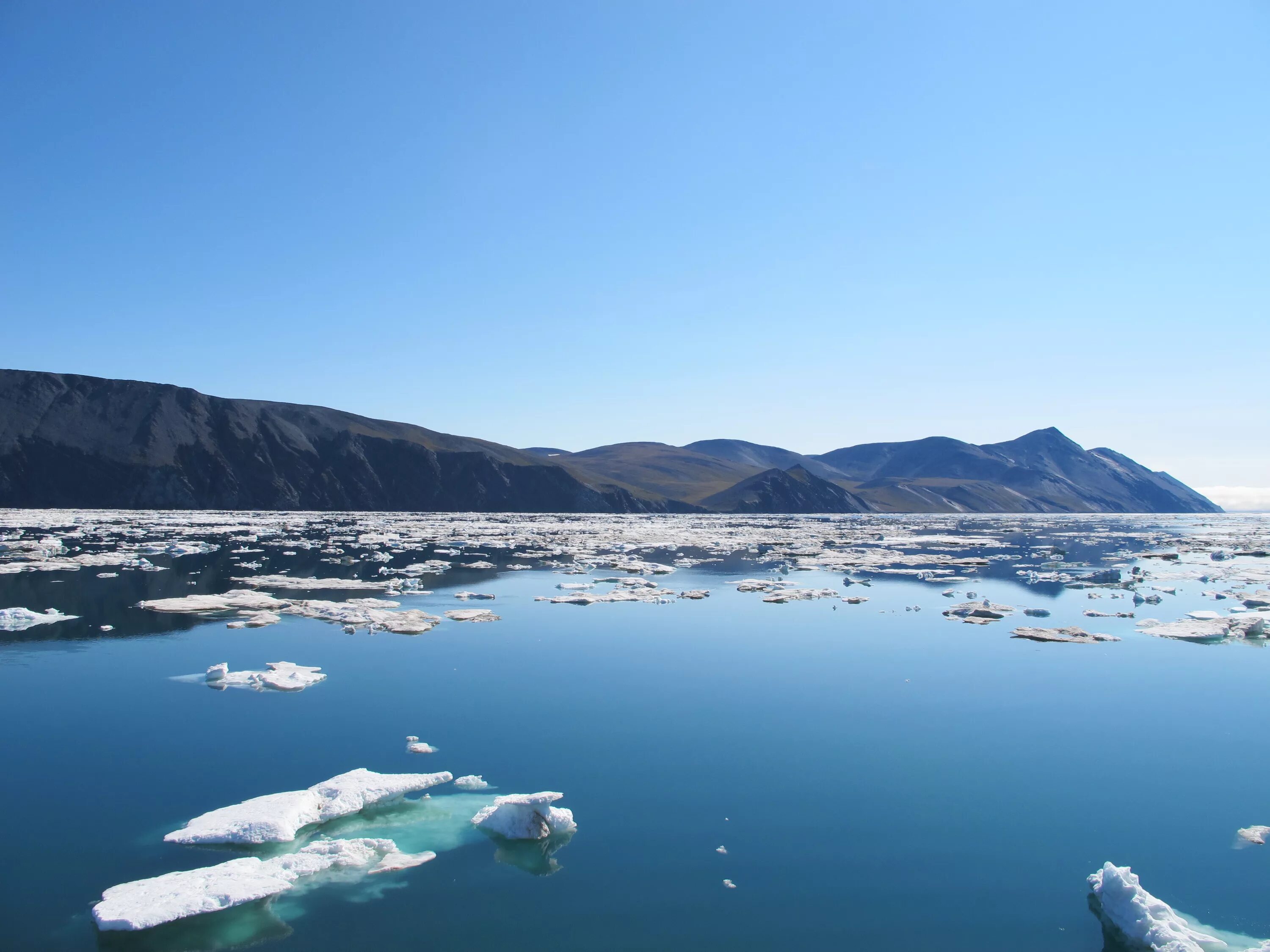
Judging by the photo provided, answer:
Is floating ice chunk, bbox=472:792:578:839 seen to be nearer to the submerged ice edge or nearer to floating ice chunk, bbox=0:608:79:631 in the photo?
the submerged ice edge

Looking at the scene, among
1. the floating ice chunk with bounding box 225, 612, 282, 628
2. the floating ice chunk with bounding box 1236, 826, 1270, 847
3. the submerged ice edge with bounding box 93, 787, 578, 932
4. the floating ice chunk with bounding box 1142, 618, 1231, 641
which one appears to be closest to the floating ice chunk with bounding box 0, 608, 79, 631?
the floating ice chunk with bounding box 225, 612, 282, 628

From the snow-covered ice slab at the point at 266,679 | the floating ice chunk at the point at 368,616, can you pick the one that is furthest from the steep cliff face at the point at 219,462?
the snow-covered ice slab at the point at 266,679

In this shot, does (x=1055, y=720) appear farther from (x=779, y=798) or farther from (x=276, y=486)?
(x=276, y=486)

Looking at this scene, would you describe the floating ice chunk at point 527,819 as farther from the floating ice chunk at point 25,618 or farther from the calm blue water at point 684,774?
the floating ice chunk at point 25,618

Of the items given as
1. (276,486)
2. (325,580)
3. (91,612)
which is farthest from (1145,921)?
(276,486)

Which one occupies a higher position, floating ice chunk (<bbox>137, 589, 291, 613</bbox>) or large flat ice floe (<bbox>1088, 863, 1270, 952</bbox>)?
floating ice chunk (<bbox>137, 589, 291, 613</bbox>)

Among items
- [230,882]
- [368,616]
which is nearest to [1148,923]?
[230,882]
